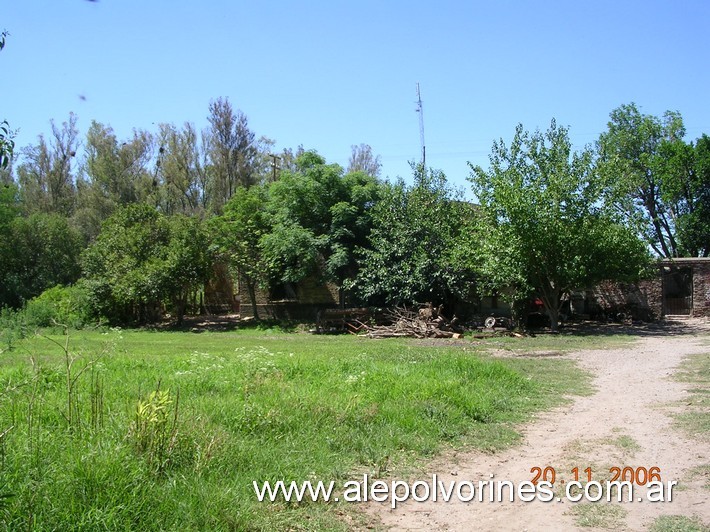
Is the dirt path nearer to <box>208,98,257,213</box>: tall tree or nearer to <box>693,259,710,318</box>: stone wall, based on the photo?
<box>693,259,710,318</box>: stone wall

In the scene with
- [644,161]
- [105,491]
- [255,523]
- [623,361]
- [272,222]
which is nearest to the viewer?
[105,491]

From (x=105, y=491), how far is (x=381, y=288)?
22438 millimetres

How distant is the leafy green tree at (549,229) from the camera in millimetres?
23016

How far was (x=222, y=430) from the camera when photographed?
6422mm

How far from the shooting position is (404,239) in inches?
1056

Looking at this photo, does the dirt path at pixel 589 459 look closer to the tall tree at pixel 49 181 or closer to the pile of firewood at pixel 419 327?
the pile of firewood at pixel 419 327

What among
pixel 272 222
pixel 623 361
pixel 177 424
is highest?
pixel 272 222

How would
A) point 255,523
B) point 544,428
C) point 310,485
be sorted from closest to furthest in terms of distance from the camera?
1. point 255,523
2. point 310,485
3. point 544,428

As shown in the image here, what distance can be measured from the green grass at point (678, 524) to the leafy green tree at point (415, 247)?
20.3 meters

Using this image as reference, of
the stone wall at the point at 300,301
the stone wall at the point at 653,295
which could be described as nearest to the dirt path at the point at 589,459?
the stone wall at the point at 653,295

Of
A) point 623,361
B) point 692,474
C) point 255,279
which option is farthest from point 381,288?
point 692,474

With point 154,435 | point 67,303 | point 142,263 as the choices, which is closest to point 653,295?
point 142,263

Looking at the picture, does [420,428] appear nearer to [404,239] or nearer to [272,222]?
[404,239]

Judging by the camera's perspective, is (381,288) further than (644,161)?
No
